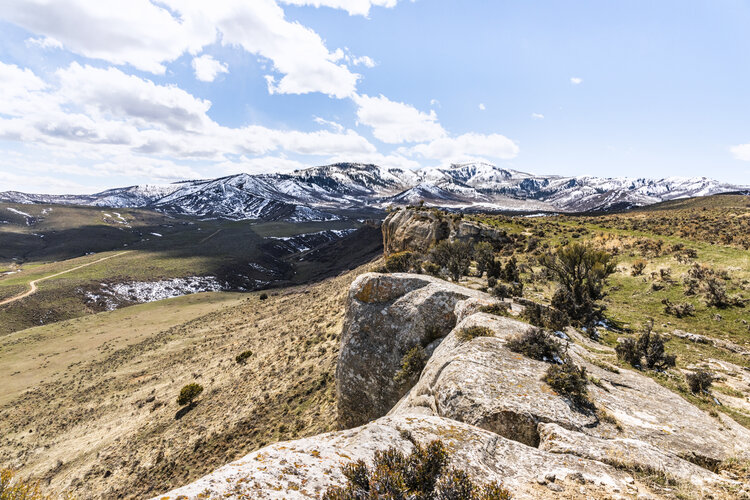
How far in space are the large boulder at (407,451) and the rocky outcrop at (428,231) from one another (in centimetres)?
3404

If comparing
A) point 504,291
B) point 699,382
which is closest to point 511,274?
point 504,291

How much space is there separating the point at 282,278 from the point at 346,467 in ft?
369

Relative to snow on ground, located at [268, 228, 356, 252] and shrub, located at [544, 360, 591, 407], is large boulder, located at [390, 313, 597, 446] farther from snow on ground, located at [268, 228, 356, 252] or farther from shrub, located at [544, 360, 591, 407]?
snow on ground, located at [268, 228, 356, 252]

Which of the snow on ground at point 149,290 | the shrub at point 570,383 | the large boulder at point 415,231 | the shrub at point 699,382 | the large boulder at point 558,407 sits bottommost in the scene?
the snow on ground at point 149,290

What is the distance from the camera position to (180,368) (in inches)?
1391

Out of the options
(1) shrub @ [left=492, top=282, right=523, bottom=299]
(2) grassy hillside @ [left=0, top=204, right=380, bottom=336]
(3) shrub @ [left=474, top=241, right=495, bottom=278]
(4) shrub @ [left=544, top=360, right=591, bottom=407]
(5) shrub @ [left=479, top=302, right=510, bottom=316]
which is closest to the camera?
(4) shrub @ [left=544, top=360, right=591, bottom=407]

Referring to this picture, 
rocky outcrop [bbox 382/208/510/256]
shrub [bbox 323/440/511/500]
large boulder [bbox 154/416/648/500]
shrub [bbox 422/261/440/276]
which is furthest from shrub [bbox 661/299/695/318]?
shrub [bbox 323/440/511/500]

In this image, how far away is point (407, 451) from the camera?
5.86 meters

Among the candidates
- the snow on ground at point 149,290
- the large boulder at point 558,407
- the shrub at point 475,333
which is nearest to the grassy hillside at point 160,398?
the shrub at point 475,333

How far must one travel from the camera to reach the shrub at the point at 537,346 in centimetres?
964

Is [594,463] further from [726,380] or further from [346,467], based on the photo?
[726,380]

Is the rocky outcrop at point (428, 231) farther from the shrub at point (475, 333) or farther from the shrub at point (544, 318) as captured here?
the shrub at point (475, 333)

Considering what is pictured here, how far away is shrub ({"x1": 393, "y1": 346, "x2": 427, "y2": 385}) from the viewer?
13.6 meters

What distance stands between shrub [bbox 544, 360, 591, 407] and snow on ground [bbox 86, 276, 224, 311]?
102335 millimetres
